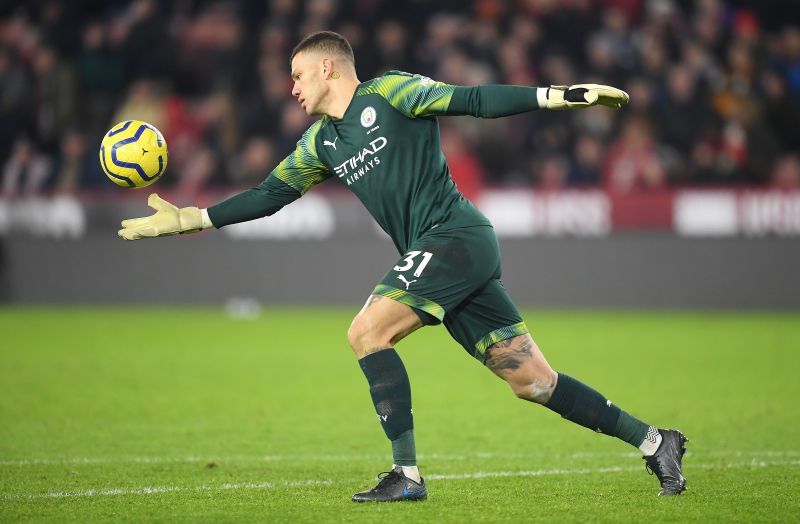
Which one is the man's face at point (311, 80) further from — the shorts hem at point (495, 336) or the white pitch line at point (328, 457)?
the white pitch line at point (328, 457)

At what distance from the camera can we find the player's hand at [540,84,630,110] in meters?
5.74

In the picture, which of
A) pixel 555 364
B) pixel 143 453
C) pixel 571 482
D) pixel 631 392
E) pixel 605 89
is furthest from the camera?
pixel 555 364

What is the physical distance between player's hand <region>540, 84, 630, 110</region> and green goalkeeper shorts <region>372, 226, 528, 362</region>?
806 millimetres

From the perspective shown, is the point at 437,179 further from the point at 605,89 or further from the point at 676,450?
the point at 676,450

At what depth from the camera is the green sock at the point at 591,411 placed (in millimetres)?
6258

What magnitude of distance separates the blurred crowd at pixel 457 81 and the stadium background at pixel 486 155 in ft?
0.11

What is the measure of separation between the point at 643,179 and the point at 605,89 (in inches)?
479

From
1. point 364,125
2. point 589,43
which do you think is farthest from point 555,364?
point 589,43

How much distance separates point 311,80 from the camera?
20.6 feet

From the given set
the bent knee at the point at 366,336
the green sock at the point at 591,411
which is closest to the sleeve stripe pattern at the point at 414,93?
the bent knee at the point at 366,336

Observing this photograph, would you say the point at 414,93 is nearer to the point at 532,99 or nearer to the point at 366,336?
the point at 532,99

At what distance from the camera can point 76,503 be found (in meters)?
5.98

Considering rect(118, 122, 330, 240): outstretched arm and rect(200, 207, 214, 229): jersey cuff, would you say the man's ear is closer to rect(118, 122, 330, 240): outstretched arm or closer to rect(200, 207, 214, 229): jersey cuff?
rect(118, 122, 330, 240): outstretched arm

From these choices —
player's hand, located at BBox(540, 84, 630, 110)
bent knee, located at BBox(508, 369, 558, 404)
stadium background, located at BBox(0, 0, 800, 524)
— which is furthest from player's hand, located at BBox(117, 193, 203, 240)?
stadium background, located at BBox(0, 0, 800, 524)
